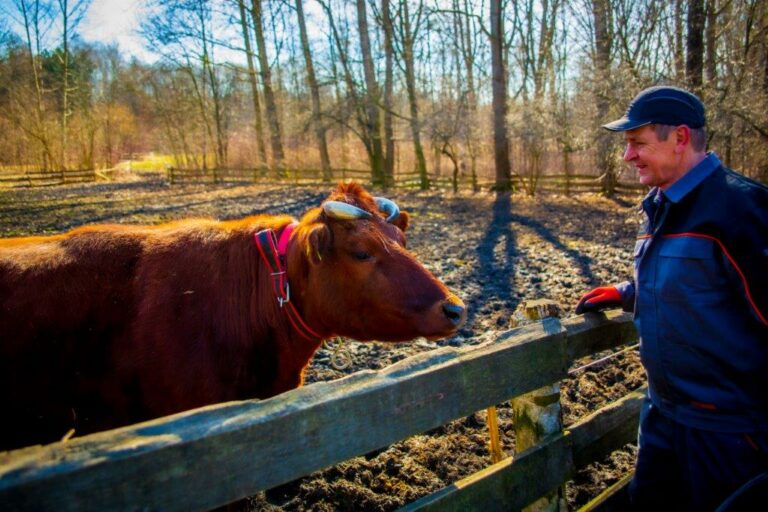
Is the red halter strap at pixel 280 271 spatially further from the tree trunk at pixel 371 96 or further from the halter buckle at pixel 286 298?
the tree trunk at pixel 371 96

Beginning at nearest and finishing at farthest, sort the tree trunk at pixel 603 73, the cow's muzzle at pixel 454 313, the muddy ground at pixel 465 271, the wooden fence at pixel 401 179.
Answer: the cow's muzzle at pixel 454 313 < the muddy ground at pixel 465 271 < the tree trunk at pixel 603 73 < the wooden fence at pixel 401 179

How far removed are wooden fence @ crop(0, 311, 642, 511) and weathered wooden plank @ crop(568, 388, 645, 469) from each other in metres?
0.01

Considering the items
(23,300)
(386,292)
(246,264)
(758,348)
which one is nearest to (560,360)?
(758,348)

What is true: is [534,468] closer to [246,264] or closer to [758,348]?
[758,348]

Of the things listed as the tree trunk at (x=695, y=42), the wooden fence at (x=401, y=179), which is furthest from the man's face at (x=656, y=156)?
the wooden fence at (x=401, y=179)

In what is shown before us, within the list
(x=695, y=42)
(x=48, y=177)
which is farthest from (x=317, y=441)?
(x=48, y=177)

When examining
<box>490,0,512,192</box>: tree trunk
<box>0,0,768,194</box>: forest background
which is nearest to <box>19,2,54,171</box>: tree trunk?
<box>0,0,768,194</box>: forest background

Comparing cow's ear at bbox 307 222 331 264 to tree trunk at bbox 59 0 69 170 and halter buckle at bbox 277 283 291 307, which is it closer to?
halter buckle at bbox 277 283 291 307

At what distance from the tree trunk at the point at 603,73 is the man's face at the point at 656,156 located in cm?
1225

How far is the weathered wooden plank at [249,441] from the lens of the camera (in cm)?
112

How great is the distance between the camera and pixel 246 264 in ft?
9.95

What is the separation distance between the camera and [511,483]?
85.0 inches

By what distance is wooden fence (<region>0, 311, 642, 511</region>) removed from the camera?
3.74 feet

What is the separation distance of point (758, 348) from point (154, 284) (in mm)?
2974
